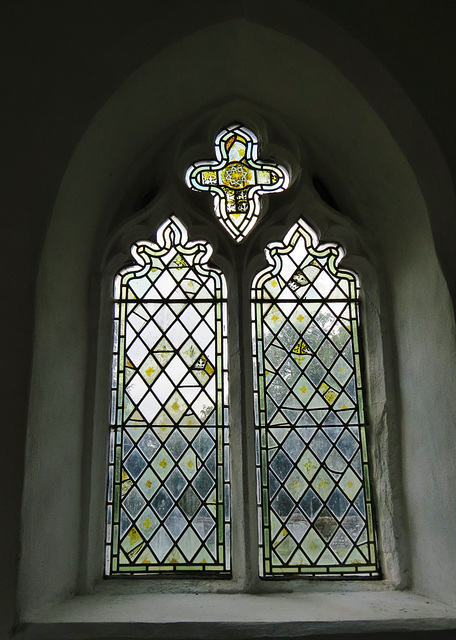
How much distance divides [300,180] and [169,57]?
0.81m

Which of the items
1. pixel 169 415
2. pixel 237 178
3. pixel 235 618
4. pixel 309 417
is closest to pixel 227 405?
pixel 169 415

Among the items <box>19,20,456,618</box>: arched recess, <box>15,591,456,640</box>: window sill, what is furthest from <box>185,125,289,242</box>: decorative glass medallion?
<box>15,591,456,640</box>: window sill

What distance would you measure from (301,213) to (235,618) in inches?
69.2

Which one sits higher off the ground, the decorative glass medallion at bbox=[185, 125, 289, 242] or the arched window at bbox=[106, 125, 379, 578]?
the decorative glass medallion at bbox=[185, 125, 289, 242]

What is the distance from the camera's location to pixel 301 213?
312 centimetres

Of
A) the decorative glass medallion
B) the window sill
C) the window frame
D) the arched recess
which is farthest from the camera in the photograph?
the decorative glass medallion

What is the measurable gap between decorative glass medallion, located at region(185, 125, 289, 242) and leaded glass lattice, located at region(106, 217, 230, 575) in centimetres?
21

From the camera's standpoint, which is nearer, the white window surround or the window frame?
the white window surround

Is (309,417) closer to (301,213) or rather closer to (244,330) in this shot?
(244,330)

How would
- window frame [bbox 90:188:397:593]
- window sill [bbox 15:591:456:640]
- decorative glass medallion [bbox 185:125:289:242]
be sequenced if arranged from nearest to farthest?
window sill [bbox 15:591:456:640] → window frame [bbox 90:188:397:593] → decorative glass medallion [bbox 185:125:289:242]

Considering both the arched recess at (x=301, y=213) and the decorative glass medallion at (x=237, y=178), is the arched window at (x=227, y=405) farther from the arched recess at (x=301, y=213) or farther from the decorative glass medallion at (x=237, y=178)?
the arched recess at (x=301, y=213)

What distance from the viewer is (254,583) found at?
255 centimetres

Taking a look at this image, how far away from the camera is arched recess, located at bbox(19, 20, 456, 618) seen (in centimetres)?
241

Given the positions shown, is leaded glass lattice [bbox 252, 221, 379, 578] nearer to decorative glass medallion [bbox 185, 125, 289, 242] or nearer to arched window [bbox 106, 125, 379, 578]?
arched window [bbox 106, 125, 379, 578]
